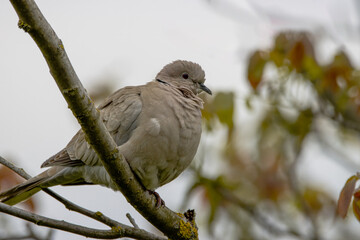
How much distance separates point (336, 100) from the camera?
4832 mm

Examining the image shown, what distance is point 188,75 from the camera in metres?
4.21

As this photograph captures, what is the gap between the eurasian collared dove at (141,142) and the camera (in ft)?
11.0

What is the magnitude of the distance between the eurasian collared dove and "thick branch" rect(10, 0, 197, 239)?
0.29 meters

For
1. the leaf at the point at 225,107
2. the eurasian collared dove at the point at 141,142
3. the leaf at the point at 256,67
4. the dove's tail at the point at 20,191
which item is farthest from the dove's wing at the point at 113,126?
the leaf at the point at 256,67

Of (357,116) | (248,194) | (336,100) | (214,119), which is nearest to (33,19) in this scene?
(214,119)

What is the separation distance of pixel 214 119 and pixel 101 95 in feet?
3.86

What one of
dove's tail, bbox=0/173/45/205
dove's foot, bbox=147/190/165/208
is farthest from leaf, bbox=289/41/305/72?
dove's tail, bbox=0/173/45/205

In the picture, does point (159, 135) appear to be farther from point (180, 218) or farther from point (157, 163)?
point (180, 218)

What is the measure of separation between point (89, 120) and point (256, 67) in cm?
223

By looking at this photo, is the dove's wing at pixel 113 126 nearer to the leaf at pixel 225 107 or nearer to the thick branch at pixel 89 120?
the thick branch at pixel 89 120

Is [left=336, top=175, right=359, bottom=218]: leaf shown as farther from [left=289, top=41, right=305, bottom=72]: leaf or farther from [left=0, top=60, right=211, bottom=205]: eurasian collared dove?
[left=289, top=41, right=305, bottom=72]: leaf

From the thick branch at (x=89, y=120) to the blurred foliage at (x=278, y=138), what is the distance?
0.94 meters

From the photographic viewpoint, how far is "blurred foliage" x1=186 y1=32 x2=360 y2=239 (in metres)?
4.44

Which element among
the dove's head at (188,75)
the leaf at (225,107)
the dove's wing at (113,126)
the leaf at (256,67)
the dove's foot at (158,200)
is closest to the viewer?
the dove's foot at (158,200)
